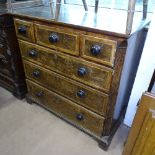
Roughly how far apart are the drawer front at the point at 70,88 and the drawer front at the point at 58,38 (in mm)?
247

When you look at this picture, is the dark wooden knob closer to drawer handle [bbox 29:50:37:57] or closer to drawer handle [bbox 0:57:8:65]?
drawer handle [bbox 0:57:8:65]

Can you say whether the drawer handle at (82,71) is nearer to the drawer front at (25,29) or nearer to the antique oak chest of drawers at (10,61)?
the drawer front at (25,29)

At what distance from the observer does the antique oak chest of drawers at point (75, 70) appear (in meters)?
1.02

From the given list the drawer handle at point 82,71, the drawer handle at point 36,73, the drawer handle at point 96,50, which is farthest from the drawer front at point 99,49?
the drawer handle at point 36,73

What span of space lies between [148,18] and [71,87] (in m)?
0.76

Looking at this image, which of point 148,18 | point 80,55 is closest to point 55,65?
point 80,55

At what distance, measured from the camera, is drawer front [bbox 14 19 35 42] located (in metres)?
1.30

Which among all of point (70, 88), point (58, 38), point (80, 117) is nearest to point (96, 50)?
point (58, 38)

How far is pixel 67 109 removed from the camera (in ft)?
4.85

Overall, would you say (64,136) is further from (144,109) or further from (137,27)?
(137,27)

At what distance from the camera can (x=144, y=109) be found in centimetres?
75

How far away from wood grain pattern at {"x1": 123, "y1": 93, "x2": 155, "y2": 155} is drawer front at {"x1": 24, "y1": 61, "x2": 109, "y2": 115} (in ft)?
1.14

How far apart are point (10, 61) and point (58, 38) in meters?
0.78

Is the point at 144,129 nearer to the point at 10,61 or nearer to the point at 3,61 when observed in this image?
the point at 10,61
